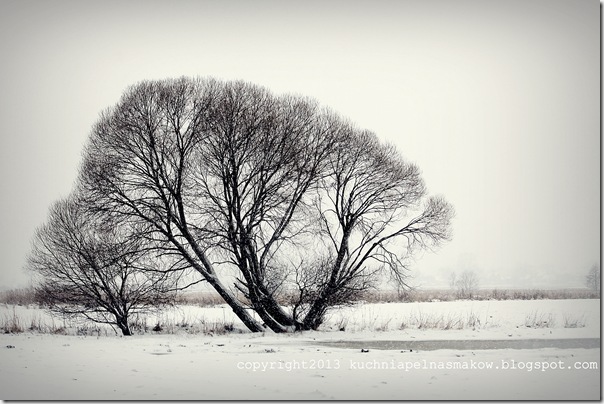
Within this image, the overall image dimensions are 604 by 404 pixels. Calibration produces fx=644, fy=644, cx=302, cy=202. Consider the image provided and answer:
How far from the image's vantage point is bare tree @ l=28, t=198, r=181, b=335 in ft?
55.2

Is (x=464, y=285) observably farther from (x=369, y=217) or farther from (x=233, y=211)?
(x=233, y=211)

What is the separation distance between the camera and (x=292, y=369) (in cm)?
1256

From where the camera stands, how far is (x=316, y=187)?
693 inches

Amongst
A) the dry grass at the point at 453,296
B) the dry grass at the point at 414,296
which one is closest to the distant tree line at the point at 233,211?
the dry grass at the point at 414,296

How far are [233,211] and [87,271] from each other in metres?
4.33

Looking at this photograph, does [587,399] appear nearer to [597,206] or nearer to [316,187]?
[597,206]

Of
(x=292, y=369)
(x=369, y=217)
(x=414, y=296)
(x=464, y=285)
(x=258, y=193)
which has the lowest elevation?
(x=414, y=296)

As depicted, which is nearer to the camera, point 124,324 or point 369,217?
point 124,324

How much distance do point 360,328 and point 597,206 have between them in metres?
7.13

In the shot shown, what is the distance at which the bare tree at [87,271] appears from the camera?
16828mm

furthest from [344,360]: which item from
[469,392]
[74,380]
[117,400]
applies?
[74,380]

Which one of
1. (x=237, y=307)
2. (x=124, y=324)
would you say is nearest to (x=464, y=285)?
(x=237, y=307)

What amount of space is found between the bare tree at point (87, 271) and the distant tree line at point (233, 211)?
0.04 metres

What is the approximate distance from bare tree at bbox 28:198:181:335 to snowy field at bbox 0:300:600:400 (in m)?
1.43
